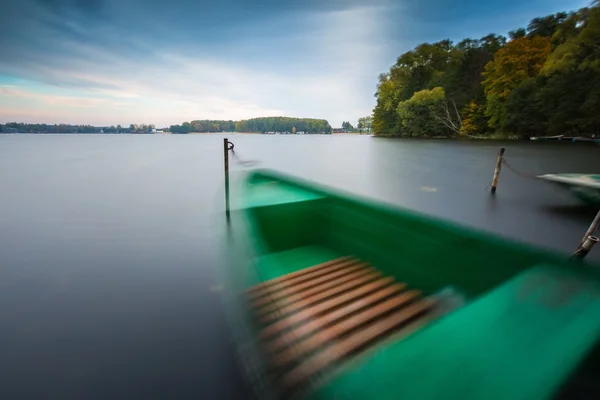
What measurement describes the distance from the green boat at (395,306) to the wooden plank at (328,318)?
0.03 feet

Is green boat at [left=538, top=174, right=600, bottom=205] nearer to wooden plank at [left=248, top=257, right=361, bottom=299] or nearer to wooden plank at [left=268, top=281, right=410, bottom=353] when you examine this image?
wooden plank at [left=248, top=257, right=361, bottom=299]

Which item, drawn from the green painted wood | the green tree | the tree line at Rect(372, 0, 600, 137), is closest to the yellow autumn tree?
the tree line at Rect(372, 0, 600, 137)

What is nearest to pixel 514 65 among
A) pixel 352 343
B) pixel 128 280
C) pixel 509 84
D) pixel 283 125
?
pixel 509 84

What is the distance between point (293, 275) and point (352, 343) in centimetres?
117

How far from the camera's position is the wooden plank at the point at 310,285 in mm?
2709

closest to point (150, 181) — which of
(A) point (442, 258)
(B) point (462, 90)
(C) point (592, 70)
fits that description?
(A) point (442, 258)

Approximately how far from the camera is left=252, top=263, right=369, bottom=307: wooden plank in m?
2.71

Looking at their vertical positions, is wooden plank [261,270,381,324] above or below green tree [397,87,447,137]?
below

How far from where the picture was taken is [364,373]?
3.85 feet

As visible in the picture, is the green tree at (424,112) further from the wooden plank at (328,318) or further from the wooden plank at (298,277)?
the wooden plank at (328,318)

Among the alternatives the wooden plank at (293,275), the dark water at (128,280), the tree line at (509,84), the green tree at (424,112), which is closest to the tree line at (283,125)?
the tree line at (509,84)

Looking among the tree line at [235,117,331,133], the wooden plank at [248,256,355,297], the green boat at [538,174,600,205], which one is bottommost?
the wooden plank at [248,256,355,297]

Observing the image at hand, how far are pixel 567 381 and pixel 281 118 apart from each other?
13067 centimetres

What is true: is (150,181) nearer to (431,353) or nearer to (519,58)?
A: (431,353)
